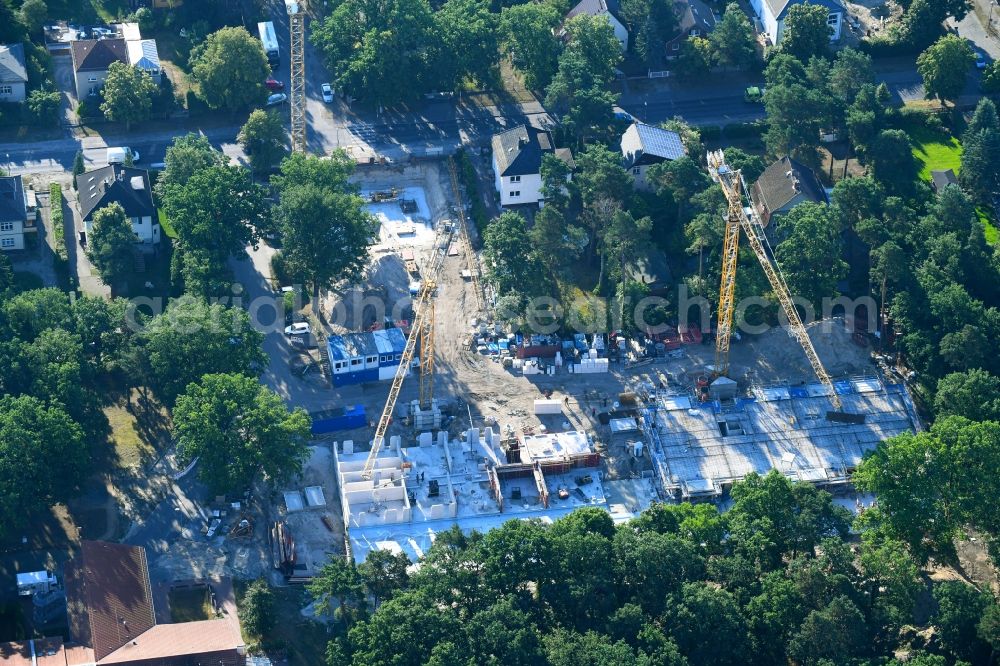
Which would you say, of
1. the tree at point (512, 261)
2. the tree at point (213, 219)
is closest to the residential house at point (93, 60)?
the tree at point (213, 219)

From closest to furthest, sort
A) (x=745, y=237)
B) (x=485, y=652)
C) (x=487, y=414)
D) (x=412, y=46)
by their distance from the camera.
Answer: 1. (x=485, y=652)
2. (x=487, y=414)
3. (x=745, y=237)
4. (x=412, y=46)

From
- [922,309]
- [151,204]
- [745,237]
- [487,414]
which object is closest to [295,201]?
[151,204]

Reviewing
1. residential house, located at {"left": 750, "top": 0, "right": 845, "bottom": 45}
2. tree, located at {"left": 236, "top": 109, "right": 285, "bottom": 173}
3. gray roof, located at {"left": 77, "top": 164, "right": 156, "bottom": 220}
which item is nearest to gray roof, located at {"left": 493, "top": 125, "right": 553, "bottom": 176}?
tree, located at {"left": 236, "top": 109, "right": 285, "bottom": 173}

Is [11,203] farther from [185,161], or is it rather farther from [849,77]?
[849,77]

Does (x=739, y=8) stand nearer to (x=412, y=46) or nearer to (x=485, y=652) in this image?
(x=412, y=46)

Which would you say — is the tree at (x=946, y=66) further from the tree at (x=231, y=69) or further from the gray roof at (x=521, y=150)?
the tree at (x=231, y=69)
